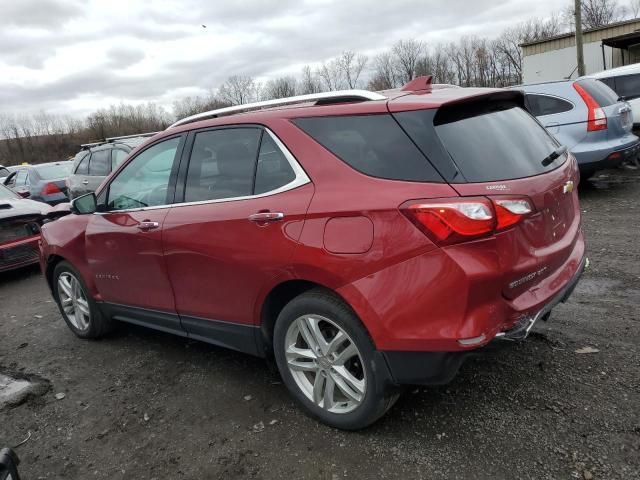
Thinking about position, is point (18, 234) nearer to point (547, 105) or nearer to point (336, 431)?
point (336, 431)

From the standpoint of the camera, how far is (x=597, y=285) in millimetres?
4480

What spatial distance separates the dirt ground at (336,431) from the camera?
97.8 inches

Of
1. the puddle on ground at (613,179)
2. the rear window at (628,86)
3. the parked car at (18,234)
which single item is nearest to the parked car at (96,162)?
the parked car at (18,234)

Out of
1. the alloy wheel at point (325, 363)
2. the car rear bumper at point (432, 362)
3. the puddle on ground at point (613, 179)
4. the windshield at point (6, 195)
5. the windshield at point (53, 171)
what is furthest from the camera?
the windshield at point (53, 171)

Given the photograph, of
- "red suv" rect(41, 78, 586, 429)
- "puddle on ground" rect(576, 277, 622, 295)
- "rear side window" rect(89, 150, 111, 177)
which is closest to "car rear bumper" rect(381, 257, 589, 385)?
"red suv" rect(41, 78, 586, 429)

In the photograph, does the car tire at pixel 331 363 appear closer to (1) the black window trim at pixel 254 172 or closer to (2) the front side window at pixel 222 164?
(1) the black window trim at pixel 254 172

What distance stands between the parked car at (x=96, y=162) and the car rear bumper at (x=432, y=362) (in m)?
8.67

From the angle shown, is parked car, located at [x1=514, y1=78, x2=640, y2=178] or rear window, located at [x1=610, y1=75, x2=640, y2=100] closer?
parked car, located at [x1=514, y1=78, x2=640, y2=178]

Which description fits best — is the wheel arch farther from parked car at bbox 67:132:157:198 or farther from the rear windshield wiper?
parked car at bbox 67:132:157:198

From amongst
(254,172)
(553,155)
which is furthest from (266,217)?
(553,155)

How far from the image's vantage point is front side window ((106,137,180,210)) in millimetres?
3613

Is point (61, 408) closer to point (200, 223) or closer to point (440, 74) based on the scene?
point (200, 223)

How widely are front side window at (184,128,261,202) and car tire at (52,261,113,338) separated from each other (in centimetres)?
176

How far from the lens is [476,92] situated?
2.70 meters
